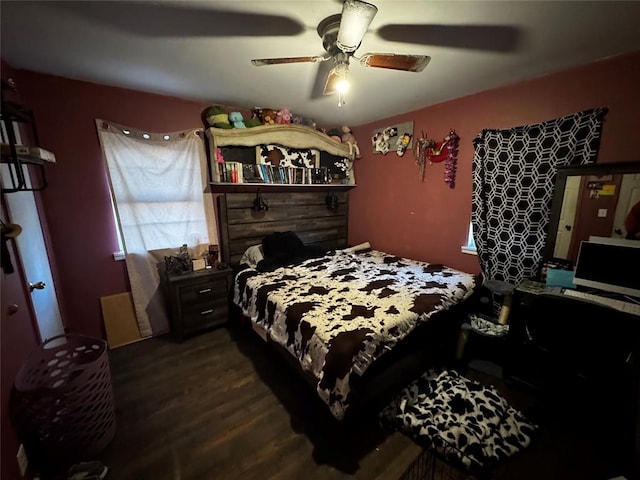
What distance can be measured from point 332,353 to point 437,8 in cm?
190

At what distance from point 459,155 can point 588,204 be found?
43.8 inches

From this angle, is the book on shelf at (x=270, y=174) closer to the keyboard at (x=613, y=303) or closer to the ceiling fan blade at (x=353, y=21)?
the ceiling fan blade at (x=353, y=21)

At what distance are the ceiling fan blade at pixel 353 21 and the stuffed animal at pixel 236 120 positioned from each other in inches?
66.3

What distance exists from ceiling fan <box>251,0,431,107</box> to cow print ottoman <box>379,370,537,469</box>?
6.97ft

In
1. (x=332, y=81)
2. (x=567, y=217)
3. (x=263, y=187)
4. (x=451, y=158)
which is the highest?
(x=332, y=81)

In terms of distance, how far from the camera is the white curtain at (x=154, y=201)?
2.32 meters

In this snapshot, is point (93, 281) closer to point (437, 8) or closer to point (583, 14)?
point (437, 8)

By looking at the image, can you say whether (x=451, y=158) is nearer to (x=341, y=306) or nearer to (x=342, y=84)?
(x=342, y=84)

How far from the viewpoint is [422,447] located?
4.99 ft

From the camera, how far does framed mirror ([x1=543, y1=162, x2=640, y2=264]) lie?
1.80 m

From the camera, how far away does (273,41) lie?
5.13 ft

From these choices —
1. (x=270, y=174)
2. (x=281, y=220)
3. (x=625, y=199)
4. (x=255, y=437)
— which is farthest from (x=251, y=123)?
(x=625, y=199)

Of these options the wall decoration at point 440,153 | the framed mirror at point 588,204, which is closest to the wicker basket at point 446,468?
the framed mirror at point 588,204

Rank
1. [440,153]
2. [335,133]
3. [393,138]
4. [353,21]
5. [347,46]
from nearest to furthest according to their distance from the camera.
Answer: [353,21] < [347,46] < [440,153] < [393,138] < [335,133]
